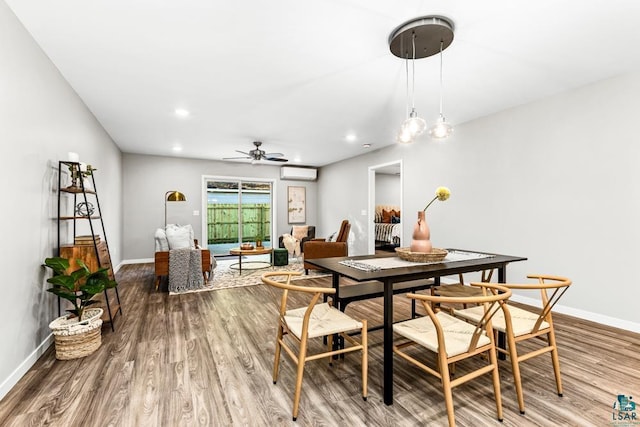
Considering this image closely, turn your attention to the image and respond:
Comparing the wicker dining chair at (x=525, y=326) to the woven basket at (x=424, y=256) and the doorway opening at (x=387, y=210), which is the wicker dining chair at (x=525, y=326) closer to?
the woven basket at (x=424, y=256)

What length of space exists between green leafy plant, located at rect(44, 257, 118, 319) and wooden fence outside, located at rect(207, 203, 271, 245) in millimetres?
5313

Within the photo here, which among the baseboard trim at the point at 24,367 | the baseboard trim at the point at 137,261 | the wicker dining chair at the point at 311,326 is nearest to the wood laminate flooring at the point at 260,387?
the baseboard trim at the point at 24,367

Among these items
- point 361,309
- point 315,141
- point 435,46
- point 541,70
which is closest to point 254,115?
point 315,141

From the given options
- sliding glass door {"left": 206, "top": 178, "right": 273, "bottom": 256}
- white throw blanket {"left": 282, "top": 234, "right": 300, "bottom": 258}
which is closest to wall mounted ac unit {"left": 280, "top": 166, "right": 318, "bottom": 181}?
sliding glass door {"left": 206, "top": 178, "right": 273, "bottom": 256}

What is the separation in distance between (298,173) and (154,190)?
11.7 ft

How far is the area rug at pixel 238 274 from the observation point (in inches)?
183

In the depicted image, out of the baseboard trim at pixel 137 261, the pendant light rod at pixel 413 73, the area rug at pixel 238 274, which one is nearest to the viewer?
the pendant light rod at pixel 413 73

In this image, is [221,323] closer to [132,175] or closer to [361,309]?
[361,309]

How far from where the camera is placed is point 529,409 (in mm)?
1720

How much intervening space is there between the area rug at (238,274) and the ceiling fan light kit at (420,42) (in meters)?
3.44

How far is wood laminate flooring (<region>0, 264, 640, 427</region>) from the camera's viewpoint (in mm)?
1656

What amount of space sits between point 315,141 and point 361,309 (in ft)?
11.0

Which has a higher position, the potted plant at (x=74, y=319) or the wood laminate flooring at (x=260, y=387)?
the potted plant at (x=74, y=319)

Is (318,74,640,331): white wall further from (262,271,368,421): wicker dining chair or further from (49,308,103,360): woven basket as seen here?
(49,308,103,360): woven basket
